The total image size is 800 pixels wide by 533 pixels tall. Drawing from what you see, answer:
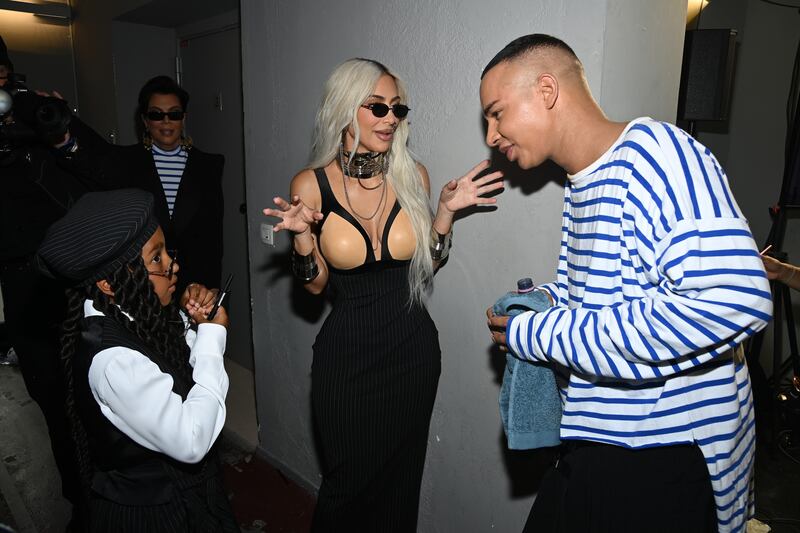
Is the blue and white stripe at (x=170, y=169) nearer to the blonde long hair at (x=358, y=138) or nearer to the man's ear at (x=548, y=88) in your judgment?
the blonde long hair at (x=358, y=138)

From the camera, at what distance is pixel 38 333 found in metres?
2.59

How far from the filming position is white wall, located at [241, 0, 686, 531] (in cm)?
177

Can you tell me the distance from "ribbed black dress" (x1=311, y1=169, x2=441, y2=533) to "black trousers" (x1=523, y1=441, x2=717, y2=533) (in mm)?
879

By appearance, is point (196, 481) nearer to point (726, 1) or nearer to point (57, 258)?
point (57, 258)

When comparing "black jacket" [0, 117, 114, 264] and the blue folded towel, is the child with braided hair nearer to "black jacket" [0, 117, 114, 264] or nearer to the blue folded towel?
the blue folded towel

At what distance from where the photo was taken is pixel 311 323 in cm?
293

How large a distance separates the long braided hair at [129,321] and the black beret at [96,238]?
41 millimetres

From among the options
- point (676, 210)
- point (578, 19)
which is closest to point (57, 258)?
point (676, 210)

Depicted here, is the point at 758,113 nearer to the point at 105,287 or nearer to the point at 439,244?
the point at 439,244

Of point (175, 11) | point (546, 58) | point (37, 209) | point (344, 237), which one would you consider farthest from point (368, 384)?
point (175, 11)

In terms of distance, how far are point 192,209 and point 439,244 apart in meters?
1.93

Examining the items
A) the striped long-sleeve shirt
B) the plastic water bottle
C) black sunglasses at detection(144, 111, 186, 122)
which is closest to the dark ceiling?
black sunglasses at detection(144, 111, 186, 122)

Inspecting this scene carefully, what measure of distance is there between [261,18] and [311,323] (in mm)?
1635

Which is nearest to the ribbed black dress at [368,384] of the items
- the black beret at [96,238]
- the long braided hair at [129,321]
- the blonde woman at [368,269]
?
the blonde woman at [368,269]
